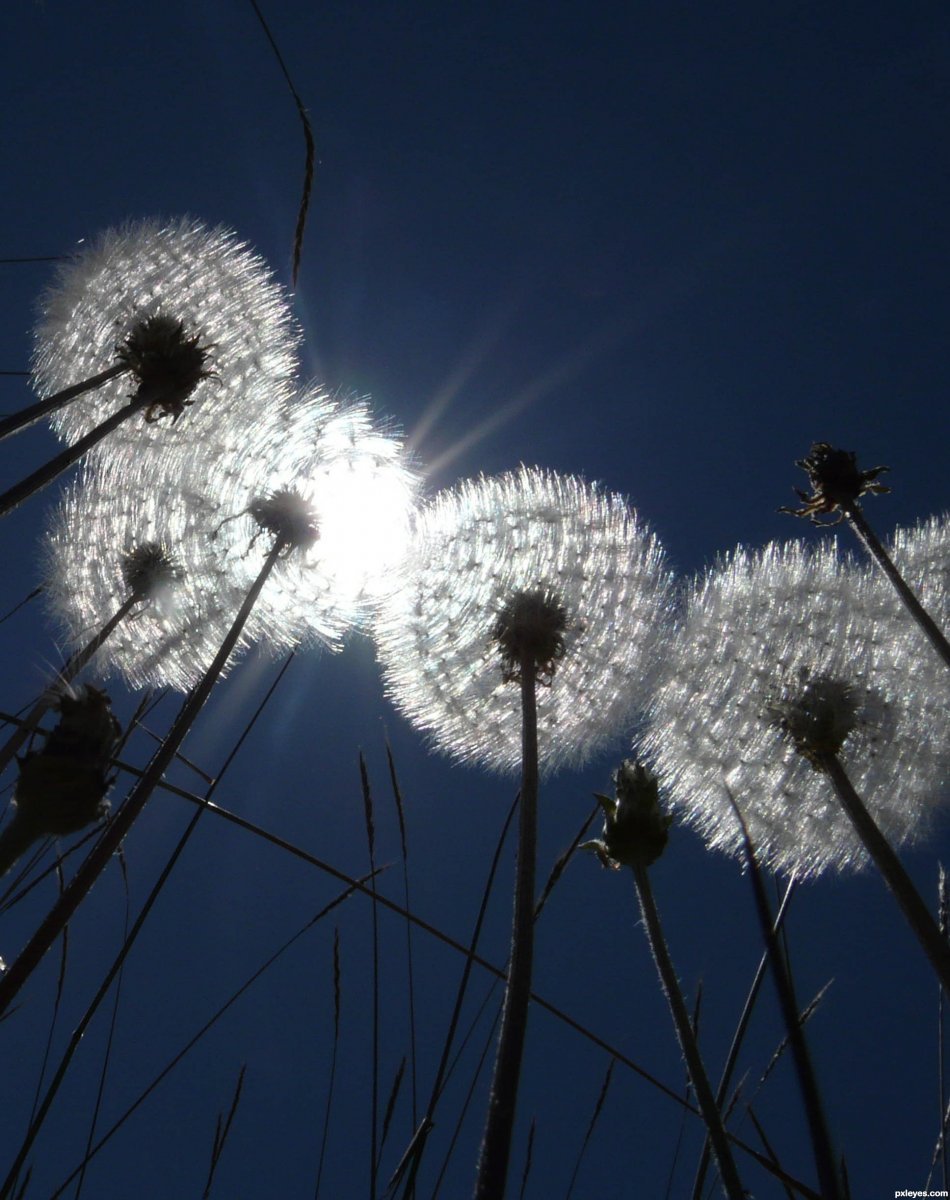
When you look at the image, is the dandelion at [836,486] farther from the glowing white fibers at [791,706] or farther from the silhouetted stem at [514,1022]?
the silhouetted stem at [514,1022]

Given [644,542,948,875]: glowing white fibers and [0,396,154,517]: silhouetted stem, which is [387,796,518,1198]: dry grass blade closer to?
[0,396,154,517]: silhouetted stem

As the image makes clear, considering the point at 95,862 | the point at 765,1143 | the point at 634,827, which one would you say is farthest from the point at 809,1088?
the point at 634,827

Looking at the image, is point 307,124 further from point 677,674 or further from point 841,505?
point 677,674

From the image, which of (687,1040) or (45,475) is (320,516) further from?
(687,1040)

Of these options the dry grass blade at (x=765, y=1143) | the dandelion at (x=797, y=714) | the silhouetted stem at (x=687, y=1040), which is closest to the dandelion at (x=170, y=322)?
the dandelion at (x=797, y=714)

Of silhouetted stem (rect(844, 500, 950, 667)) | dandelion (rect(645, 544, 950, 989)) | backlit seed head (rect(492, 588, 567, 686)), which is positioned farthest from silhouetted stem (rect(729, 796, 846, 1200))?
backlit seed head (rect(492, 588, 567, 686))

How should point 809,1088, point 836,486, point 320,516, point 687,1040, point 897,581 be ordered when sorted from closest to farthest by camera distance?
point 809,1088 < point 687,1040 < point 897,581 < point 836,486 < point 320,516
